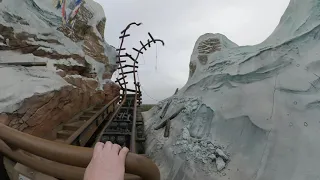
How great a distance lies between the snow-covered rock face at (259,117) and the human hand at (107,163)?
204 centimetres

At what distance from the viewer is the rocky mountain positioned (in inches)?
78.8

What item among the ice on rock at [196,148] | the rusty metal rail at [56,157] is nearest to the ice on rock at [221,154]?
the ice on rock at [196,148]

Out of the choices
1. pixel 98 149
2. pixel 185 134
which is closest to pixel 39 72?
pixel 185 134

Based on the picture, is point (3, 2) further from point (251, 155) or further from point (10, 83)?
point (251, 155)

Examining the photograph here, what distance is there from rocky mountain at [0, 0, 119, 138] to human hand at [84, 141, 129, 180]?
1471 millimetres

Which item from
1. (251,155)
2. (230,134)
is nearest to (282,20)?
(230,134)

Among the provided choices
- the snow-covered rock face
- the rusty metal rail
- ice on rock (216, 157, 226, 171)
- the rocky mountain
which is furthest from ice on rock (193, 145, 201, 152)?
the rusty metal rail

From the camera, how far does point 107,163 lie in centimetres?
65

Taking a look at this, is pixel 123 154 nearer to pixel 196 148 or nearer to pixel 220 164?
pixel 220 164

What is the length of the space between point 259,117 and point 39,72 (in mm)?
2768

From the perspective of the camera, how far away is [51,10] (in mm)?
5121

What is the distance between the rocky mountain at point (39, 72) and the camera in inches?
78.8

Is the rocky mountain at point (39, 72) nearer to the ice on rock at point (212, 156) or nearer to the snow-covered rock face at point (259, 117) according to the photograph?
the snow-covered rock face at point (259, 117)

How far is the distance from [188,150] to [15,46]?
279 cm
